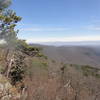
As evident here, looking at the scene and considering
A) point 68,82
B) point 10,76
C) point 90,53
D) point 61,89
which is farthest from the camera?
point 90,53

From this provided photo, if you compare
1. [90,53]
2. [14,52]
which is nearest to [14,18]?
[14,52]

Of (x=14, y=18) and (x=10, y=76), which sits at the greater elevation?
(x=14, y=18)

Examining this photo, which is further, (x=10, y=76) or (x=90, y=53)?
(x=90, y=53)

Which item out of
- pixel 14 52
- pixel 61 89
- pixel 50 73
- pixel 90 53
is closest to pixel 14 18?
pixel 14 52

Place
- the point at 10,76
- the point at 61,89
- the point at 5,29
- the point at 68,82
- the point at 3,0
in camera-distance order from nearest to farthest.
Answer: the point at 3,0
the point at 5,29
the point at 10,76
the point at 61,89
the point at 68,82

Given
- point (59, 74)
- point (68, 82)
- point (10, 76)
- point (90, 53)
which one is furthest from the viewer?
point (90, 53)

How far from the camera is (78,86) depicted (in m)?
28.6

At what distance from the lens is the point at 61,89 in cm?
2512

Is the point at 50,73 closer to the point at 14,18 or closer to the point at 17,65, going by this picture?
the point at 17,65

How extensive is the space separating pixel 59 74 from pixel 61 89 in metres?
8.07

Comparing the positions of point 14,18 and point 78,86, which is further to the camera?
point 78,86

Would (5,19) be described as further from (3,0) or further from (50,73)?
(50,73)

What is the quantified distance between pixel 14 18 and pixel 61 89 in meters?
16.3

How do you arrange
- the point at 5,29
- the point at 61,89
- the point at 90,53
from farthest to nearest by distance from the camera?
the point at 90,53, the point at 61,89, the point at 5,29
